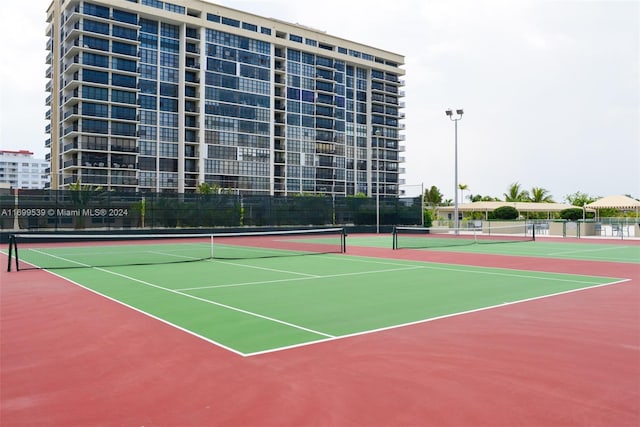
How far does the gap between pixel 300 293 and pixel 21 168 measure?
7121 inches

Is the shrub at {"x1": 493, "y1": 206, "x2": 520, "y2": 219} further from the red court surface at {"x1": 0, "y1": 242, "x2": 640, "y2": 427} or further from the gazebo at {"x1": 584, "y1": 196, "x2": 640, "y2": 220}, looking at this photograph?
the red court surface at {"x1": 0, "y1": 242, "x2": 640, "y2": 427}

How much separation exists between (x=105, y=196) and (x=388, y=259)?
19.8 m

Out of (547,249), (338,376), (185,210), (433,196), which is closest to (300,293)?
(338,376)

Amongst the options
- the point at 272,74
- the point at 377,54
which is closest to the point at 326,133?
the point at 272,74

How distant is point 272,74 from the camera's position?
280 feet

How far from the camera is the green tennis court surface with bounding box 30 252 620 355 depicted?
736 cm

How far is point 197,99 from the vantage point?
257 ft

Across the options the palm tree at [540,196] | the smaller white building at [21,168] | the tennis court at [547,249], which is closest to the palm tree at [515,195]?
the palm tree at [540,196]

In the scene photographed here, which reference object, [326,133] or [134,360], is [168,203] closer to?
[134,360]

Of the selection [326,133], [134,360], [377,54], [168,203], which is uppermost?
[377,54]

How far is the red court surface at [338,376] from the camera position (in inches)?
167

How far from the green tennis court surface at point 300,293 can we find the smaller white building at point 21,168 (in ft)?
551

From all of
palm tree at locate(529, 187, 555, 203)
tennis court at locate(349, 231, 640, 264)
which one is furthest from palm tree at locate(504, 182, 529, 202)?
tennis court at locate(349, 231, 640, 264)

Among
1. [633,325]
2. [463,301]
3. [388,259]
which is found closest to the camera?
[633,325]
